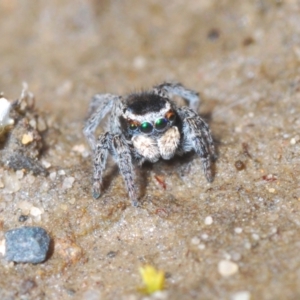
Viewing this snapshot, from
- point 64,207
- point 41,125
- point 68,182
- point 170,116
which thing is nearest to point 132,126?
point 170,116

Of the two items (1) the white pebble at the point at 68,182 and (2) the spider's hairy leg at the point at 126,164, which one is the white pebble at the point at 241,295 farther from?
(1) the white pebble at the point at 68,182

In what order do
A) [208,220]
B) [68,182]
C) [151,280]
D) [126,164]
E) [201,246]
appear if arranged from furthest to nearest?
[68,182]
[126,164]
[208,220]
[201,246]
[151,280]

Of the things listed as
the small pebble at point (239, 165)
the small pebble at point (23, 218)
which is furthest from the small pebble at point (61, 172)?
the small pebble at point (239, 165)

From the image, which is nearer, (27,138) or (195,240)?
(195,240)

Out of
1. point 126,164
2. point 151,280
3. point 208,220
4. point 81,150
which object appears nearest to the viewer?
point 151,280

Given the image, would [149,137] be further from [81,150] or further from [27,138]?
[27,138]

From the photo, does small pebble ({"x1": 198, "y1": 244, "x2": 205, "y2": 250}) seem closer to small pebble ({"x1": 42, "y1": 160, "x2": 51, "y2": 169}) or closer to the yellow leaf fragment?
the yellow leaf fragment
